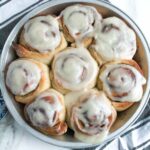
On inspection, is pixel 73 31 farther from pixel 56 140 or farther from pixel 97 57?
pixel 56 140

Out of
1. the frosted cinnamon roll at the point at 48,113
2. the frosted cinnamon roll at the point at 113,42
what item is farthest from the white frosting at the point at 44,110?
the frosted cinnamon roll at the point at 113,42

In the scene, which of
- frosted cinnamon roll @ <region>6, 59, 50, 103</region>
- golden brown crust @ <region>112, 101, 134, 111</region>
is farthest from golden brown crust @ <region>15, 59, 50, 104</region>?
golden brown crust @ <region>112, 101, 134, 111</region>

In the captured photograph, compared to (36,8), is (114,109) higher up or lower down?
lower down

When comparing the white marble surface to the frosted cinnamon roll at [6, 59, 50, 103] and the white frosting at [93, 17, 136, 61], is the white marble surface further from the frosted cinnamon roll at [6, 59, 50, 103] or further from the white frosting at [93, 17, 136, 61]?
the white frosting at [93, 17, 136, 61]

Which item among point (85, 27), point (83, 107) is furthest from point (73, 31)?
point (83, 107)

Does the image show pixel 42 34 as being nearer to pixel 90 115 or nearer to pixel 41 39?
pixel 41 39

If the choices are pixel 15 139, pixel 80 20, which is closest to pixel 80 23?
pixel 80 20

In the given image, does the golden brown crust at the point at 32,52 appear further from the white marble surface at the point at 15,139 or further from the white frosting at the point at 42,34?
the white marble surface at the point at 15,139
